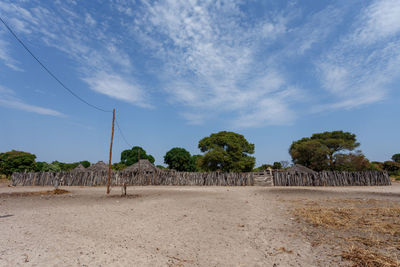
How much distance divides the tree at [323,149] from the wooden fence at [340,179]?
10810 mm

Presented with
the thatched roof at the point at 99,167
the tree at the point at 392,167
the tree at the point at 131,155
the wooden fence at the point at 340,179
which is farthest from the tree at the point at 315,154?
the tree at the point at 131,155

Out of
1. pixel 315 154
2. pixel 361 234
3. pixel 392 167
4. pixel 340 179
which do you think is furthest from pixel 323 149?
pixel 361 234

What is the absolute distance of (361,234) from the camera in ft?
14.8

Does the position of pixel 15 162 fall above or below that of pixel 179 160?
below

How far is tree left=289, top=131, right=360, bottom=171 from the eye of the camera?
32438 millimetres

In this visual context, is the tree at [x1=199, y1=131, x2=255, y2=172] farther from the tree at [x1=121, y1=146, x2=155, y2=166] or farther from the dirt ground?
the tree at [x1=121, y1=146, x2=155, y2=166]

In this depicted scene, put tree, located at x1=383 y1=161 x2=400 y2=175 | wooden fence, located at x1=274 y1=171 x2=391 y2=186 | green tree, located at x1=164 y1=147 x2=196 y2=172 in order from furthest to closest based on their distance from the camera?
green tree, located at x1=164 y1=147 x2=196 y2=172, tree, located at x1=383 y1=161 x2=400 y2=175, wooden fence, located at x1=274 y1=171 x2=391 y2=186

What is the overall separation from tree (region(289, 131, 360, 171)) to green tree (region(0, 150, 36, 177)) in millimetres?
43278

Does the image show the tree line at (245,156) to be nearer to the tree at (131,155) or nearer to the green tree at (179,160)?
the green tree at (179,160)

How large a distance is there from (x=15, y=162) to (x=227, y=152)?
32.7m

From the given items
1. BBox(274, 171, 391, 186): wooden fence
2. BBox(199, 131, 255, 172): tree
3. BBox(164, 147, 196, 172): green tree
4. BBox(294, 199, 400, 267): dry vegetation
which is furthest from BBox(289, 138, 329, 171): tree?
BBox(164, 147, 196, 172): green tree

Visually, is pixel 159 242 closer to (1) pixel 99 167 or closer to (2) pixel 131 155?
(1) pixel 99 167

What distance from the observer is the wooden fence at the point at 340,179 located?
830 inches

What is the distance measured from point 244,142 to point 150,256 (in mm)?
30829
